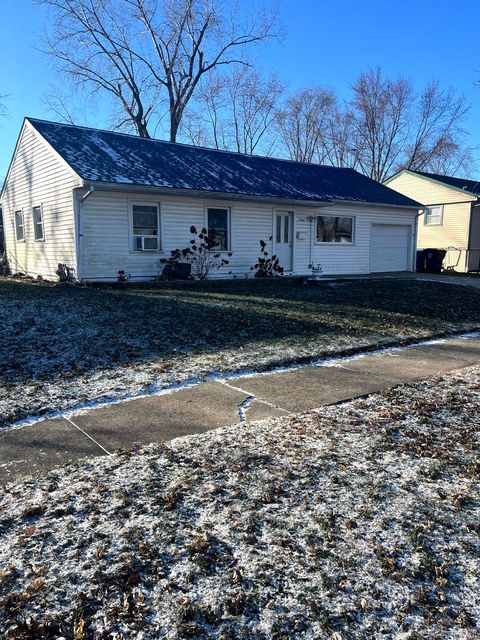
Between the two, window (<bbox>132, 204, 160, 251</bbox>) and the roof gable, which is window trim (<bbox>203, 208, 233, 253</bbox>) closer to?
window (<bbox>132, 204, 160, 251</bbox>)

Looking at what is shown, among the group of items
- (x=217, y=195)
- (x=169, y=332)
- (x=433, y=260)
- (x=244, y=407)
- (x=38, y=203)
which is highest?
(x=217, y=195)

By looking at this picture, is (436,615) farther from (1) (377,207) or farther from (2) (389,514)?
(1) (377,207)

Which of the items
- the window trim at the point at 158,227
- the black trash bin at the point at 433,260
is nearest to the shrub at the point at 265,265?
the window trim at the point at 158,227

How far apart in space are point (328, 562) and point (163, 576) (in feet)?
2.42

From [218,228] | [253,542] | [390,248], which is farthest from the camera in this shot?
[390,248]

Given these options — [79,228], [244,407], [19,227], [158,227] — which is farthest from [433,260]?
[244,407]

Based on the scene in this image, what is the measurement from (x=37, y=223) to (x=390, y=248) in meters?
13.3

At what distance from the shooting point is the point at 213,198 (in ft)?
45.5

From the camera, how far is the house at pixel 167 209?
492 inches

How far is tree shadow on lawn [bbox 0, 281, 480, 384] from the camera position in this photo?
5.68 meters

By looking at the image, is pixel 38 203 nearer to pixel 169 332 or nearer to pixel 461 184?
pixel 169 332

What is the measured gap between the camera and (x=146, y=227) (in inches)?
518

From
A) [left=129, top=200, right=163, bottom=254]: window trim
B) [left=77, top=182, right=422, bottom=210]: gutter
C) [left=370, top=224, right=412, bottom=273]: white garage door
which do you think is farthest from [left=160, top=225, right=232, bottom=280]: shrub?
[left=370, top=224, right=412, bottom=273]: white garage door

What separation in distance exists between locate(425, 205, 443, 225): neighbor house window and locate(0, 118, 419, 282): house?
282 inches
